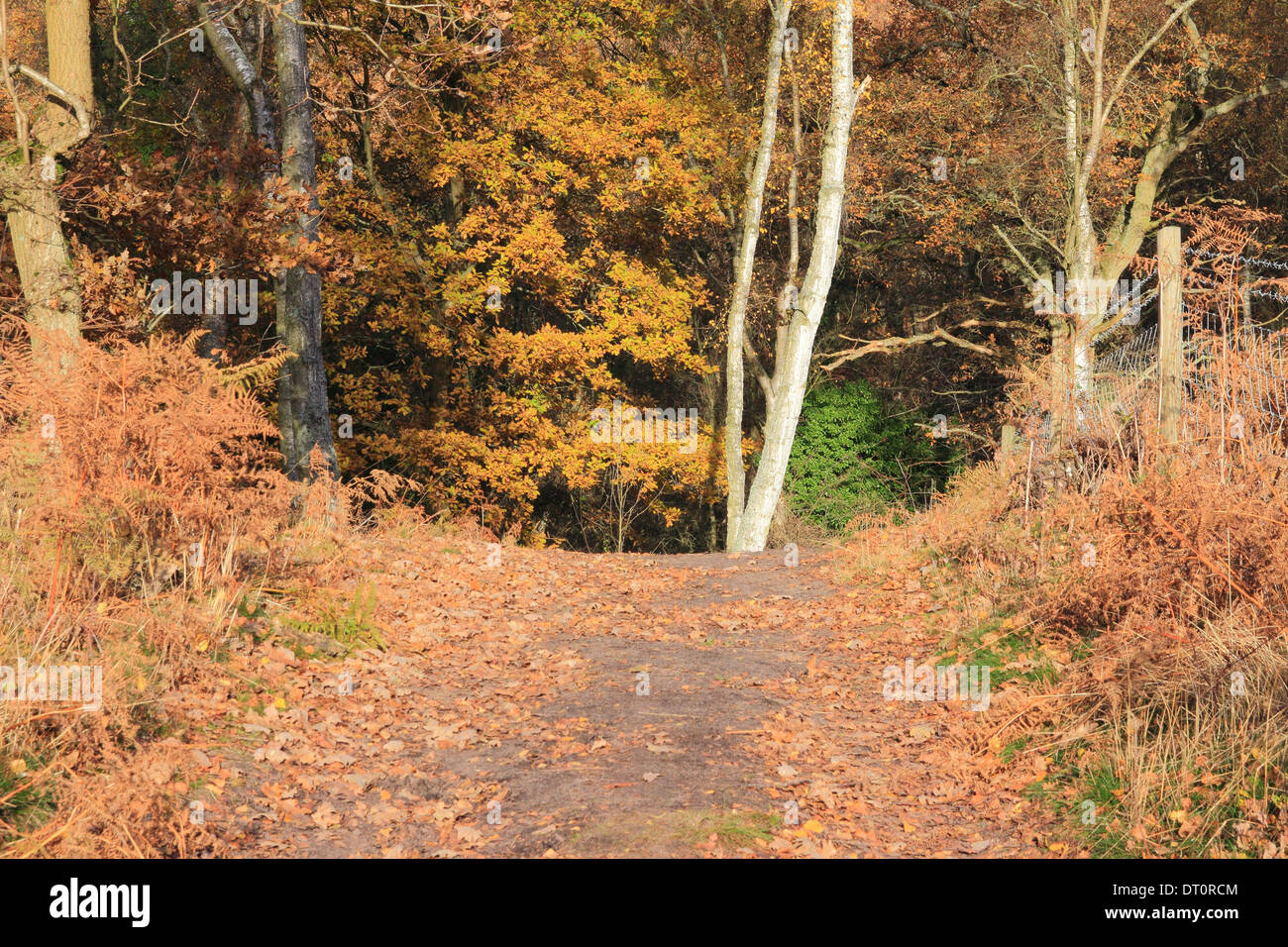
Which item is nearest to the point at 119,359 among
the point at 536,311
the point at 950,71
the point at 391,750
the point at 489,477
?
the point at 391,750

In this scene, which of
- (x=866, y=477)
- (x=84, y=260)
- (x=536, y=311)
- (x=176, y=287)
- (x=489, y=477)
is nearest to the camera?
(x=84, y=260)

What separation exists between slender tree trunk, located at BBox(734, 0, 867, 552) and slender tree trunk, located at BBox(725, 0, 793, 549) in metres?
1.18

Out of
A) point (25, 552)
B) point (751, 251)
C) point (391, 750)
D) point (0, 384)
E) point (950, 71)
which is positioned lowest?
point (391, 750)

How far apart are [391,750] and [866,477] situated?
16.1 m

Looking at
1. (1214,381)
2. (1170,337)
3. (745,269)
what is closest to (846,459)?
(745,269)

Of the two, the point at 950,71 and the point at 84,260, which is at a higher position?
the point at 950,71

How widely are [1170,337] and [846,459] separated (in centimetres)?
1281

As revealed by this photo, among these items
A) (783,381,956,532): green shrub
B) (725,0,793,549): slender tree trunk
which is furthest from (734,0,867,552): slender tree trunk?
(783,381,956,532): green shrub

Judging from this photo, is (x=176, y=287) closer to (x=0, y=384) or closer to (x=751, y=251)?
(x=0, y=384)

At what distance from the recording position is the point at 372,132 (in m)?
20.6

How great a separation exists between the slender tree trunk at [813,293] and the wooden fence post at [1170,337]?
25.0 ft

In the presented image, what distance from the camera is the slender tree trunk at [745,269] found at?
18.1 m

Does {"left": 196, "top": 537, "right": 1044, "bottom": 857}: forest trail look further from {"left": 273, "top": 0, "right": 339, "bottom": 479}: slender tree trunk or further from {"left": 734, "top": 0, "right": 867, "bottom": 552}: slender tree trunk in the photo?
{"left": 734, "top": 0, "right": 867, "bottom": 552}: slender tree trunk

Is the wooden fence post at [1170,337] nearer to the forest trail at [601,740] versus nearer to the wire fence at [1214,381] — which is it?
the wire fence at [1214,381]
